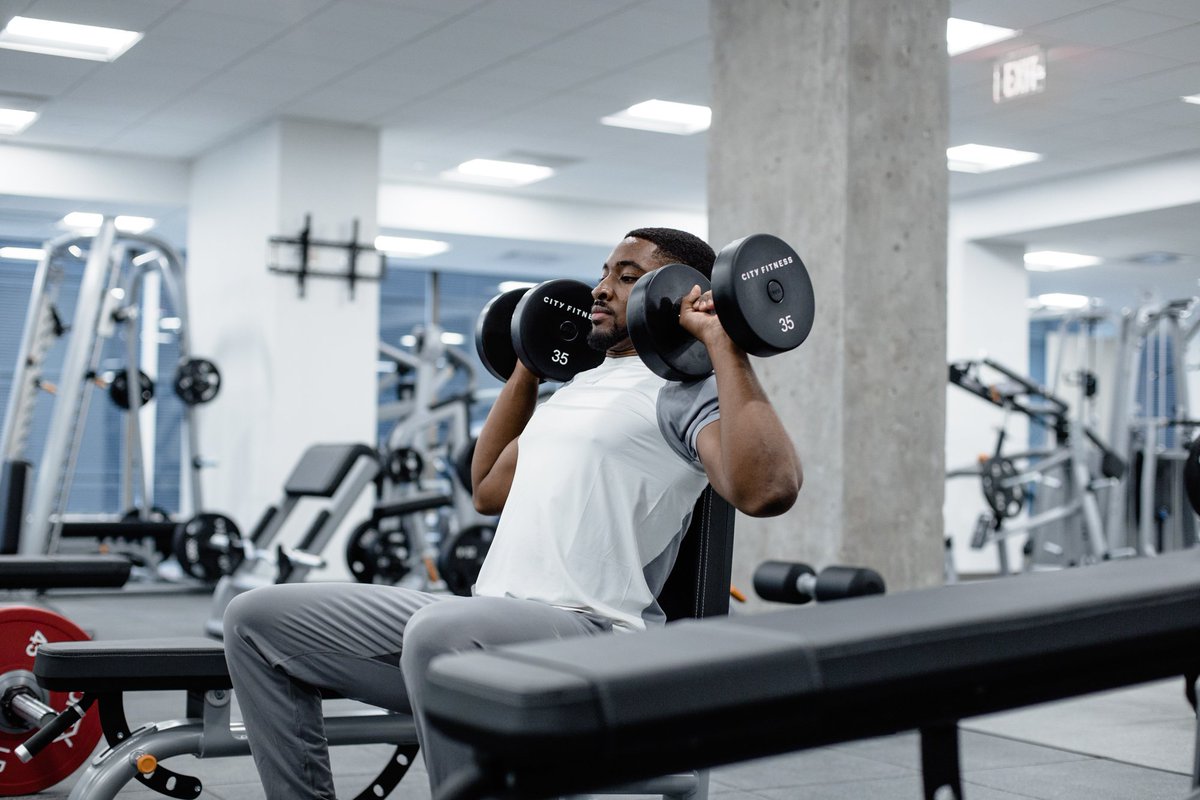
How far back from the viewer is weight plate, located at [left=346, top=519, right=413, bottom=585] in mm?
5906

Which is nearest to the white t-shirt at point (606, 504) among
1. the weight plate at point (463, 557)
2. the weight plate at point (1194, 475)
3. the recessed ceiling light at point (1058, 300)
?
the weight plate at point (1194, 475)

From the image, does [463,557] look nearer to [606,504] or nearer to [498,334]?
[498,334]

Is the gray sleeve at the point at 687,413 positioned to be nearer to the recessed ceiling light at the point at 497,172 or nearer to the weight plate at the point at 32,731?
the weight plate at the point at 32,731

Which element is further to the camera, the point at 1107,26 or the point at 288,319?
the point at 288,319

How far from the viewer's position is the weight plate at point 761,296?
1514 mm

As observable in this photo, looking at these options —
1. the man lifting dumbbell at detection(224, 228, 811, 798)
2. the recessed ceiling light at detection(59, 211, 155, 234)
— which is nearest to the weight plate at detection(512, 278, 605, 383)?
the man lifting dumbbell at detection(224, 228, 811, 798)

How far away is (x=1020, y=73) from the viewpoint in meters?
5.71

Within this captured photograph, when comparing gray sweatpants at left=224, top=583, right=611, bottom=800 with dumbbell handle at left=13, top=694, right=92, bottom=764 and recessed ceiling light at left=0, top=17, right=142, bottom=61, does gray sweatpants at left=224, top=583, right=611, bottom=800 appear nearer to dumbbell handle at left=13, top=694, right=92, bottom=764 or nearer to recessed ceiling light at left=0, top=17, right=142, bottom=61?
dumbbell handle at left=13, top=694, right=92, bottom=764

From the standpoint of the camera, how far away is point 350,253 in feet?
23.2

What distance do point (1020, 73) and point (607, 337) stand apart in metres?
4.42

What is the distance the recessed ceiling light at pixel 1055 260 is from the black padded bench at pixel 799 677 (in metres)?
8.53

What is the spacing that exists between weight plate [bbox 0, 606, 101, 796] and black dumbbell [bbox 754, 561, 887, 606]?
136 centimetres

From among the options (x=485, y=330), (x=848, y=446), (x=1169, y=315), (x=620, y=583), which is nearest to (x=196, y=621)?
(x=848, y=446)

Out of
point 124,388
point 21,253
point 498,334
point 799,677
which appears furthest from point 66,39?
point 799,677
